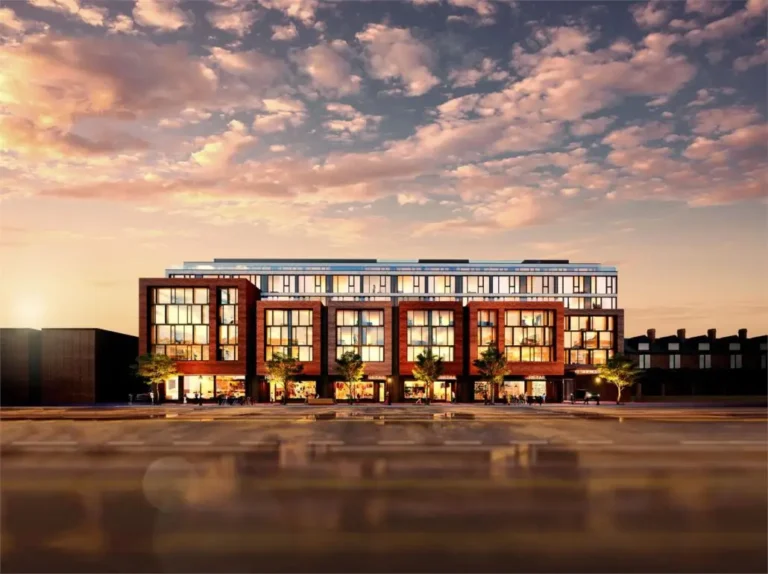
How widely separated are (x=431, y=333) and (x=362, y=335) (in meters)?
10.7

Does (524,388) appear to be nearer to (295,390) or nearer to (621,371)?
(621,371)

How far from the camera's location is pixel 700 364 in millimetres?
111750

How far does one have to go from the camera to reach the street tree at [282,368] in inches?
3295

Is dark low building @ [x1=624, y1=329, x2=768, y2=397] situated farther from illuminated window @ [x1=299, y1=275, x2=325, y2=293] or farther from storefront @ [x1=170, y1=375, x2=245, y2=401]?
storefront @ [x1=170, y1=375, x2=245, y2=401]

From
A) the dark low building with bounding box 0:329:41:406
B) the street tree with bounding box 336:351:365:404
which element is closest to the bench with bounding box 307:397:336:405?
the street tree with bounding box 336:351:365:404

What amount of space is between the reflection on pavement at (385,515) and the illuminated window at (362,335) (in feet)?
219

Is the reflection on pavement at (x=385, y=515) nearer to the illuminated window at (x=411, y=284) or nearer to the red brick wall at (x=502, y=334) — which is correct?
the red brick wall at (x=502, y=334)

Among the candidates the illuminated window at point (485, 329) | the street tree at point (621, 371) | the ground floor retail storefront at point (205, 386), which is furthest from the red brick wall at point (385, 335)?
the street tree at point (621, 371)

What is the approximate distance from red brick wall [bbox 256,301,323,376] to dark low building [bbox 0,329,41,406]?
3040 cm

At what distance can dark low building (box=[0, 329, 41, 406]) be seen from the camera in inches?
3258

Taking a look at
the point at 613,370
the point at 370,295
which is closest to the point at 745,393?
the point at 613,370

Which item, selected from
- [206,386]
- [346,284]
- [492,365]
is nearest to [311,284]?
[346,284]

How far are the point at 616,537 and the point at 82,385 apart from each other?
278ft

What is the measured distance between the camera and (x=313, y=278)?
137250 millimetres
